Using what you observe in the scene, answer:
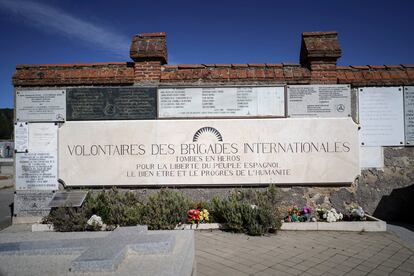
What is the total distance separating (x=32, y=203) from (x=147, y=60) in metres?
4.25

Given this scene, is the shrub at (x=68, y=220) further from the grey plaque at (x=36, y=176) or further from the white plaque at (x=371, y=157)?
the white plaque at (x=371, y=157)

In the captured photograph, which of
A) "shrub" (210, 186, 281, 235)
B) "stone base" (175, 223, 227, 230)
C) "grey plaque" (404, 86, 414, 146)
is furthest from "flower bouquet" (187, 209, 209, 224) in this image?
"grey plaque" (404, 86, 414, 146)

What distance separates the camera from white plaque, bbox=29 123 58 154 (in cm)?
720

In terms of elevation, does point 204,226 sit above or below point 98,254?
below

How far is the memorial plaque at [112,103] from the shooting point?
7.16 m

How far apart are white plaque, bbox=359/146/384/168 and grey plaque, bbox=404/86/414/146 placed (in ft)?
2.19

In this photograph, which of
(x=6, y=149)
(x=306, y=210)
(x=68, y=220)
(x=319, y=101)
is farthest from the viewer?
(x=6, y=149)

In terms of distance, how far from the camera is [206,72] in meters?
7.26

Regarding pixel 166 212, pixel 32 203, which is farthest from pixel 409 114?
pixel 32 203

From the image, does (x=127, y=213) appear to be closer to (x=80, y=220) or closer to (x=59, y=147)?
(x=80, y=220)

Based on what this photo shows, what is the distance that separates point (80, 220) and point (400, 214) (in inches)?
276

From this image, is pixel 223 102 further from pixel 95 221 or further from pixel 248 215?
pixel 95 221

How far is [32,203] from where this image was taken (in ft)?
23.5

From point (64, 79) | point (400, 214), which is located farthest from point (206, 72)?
point (400, 214)
